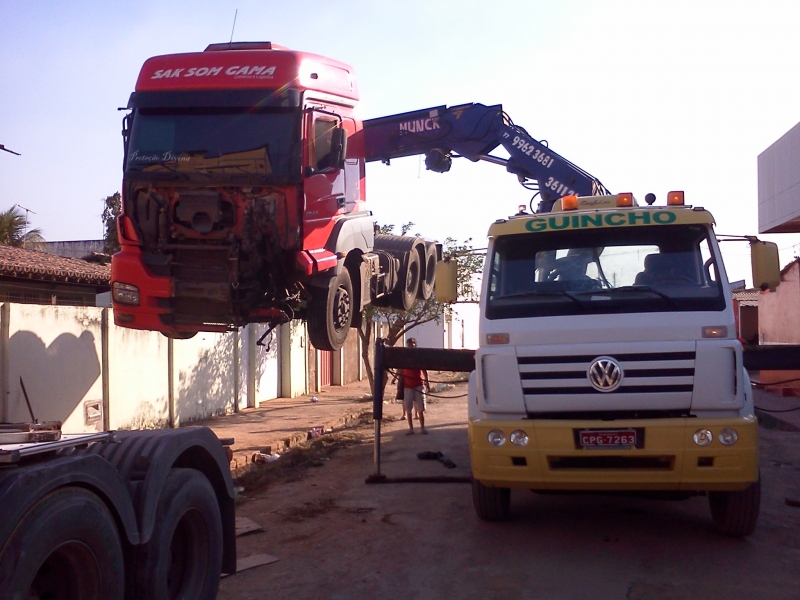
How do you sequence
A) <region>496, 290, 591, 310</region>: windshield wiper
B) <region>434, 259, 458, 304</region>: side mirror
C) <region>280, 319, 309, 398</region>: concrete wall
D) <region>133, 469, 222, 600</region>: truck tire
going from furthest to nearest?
<region>280, 319, 309, 398</region>: concrete wall < <region>434, 259, 458, 304</region>: side mirror < <region>496, 290, 591, 310</region>: windshield wiper < <region>133, 469, 222, 600</region>: truck tire

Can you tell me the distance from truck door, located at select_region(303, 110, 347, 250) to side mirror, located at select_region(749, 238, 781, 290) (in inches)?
163

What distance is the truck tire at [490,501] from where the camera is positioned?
714 cm

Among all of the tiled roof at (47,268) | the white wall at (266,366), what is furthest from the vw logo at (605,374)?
the white wall at (266,366)

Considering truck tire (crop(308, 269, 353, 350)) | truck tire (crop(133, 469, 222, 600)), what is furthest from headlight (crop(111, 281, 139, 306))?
truck tire (crop(133, 469, 222, 600))

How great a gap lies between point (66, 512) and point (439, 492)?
248 inches

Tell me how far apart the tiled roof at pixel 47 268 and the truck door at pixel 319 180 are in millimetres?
8851

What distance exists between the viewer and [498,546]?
670cm

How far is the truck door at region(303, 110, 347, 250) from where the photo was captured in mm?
7668

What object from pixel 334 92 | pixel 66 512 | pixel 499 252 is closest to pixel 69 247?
pixel 334 92

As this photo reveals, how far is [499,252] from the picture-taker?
6844mm

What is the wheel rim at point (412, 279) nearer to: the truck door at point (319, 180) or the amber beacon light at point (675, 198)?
the truck door at point (319, 180)

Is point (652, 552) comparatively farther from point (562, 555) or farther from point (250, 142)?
point (250, 142)

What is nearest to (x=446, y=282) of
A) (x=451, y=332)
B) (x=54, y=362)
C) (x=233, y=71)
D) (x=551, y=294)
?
(x=551, y=294)

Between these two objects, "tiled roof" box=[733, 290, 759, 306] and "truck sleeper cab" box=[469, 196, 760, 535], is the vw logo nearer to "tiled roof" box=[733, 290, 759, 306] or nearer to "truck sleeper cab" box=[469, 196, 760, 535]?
"truck sleeper cab" box=[469, 196, 760, 535]
